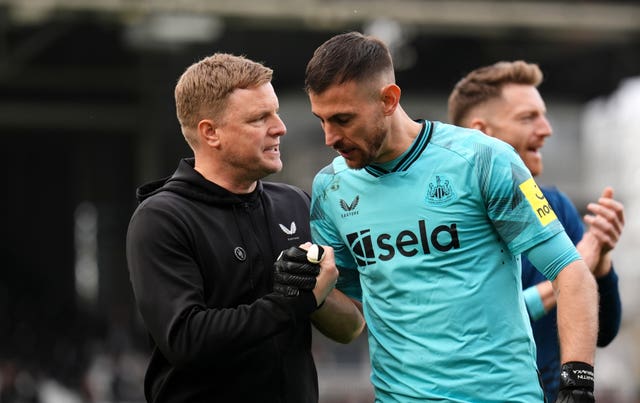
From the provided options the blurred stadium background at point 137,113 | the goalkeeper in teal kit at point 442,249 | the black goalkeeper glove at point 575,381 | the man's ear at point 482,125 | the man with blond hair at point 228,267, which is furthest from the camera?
the blurred stadium background at point 137,113

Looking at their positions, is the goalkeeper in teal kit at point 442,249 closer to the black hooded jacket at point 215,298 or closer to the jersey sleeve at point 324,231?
the jersey sleeve at point 324,231

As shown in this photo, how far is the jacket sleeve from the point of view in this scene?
3602mm

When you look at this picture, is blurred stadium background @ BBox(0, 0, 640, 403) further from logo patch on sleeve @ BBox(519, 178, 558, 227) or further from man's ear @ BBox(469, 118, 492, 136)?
logo patch on sleeve @ BBox(519, 178, 558, 227)

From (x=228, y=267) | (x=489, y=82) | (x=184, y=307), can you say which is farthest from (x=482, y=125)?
(x=184, y=307)

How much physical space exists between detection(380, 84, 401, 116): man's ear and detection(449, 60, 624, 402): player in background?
45.7 inches

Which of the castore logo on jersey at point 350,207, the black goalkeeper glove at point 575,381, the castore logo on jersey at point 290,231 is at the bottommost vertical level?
the black goalkeeper glove at point 575,381

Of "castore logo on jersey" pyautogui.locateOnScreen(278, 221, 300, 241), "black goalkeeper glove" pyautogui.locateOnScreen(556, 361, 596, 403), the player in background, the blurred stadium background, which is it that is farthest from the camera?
the blurred stadium background

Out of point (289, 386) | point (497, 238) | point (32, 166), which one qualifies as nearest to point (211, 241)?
point (289, 386)

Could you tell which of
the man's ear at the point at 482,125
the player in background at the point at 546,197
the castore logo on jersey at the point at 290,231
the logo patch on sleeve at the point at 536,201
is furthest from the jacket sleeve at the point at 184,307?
the man's ear at the point at 482,125

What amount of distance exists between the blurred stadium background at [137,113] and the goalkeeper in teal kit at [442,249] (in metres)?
11.1

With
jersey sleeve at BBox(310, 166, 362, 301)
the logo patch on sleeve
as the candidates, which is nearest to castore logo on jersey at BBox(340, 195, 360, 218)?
jersey sleeve at BBox(310, 166, 362, 301)

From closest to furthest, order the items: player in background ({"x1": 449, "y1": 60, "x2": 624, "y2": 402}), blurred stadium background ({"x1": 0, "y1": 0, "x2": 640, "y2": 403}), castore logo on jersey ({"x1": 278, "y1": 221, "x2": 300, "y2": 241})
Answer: castore logo on jersey ({"x1": 278, "y1": 221, "x2": 300, "y2": 241}) < player in background ({"x1": 449, "y1": 60, "x2": 624, "y2": 402}) < blurred stadium background ({"x1": 0, "y1": 0, "x2": 640, "y2": 403})

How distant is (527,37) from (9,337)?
9.71 meters

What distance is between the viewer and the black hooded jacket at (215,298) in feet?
11.9
